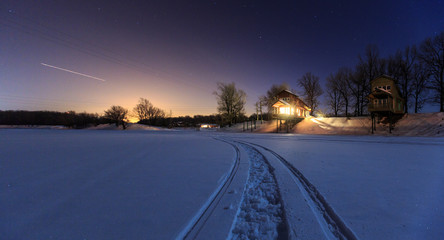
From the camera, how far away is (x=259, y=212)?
2.80m

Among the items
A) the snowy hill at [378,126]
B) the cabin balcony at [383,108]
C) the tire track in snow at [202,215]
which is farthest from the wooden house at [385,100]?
the tire track in snow at [202,215]

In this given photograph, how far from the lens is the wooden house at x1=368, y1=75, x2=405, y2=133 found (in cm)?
2298

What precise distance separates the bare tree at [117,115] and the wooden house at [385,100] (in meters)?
66.9

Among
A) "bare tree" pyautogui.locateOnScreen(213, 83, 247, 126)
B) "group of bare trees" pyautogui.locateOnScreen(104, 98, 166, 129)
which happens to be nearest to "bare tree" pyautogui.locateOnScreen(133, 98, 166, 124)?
"group of bare trees" pyautogui.locateOnScreen(104, 98, 166, 129)

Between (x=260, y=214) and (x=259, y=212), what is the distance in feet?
0.23

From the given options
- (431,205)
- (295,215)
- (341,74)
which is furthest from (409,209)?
(341,74)

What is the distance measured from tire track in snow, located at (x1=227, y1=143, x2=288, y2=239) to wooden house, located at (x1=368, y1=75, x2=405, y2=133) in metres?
29.0

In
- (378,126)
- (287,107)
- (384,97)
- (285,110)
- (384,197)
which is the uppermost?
(384,97)

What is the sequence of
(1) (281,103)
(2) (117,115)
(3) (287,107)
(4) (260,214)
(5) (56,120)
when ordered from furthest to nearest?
(5) (56,120) → (2) (117,115) → (3) (287,107) → (1) (281,103) → (4) (260,214)

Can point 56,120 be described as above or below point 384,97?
below

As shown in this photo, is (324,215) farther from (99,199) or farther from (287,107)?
(287,107)

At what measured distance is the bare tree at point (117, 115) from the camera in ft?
188

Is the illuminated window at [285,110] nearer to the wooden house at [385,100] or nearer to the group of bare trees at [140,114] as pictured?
the wooden house at [385,100]

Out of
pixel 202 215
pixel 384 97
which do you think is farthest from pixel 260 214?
pixel 384 97
